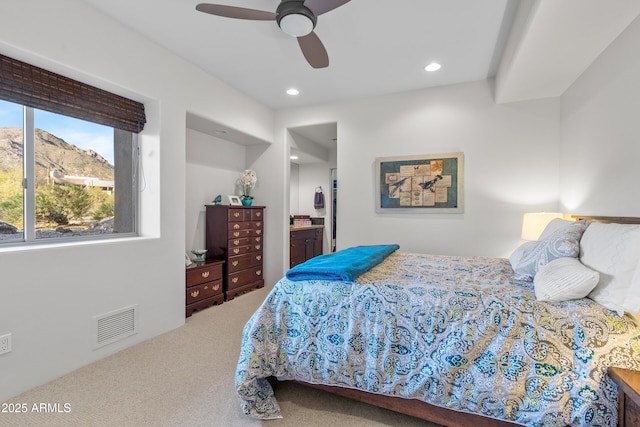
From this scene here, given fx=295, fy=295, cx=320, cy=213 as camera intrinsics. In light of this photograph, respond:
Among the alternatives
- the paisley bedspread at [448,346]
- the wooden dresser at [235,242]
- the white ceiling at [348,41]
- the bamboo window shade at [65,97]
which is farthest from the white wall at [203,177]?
the paisley bedspread at [448,346]

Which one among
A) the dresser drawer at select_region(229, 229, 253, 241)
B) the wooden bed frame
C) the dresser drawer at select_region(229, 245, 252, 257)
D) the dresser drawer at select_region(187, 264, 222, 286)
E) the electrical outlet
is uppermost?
the dresser drawer at select_region(229, 229, 253, 241)

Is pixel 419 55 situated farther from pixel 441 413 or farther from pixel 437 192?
pixel 441 413

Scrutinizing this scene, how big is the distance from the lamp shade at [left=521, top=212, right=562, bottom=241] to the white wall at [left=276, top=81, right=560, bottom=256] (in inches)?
14.5

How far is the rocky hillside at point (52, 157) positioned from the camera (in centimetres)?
Answer: 198

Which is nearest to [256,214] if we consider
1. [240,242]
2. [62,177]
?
[240,242]

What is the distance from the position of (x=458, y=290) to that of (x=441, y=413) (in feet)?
2.04

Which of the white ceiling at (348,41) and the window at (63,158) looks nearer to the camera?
the window at (63,158)

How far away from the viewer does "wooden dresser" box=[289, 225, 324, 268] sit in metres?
4.79

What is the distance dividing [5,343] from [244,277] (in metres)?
2.36

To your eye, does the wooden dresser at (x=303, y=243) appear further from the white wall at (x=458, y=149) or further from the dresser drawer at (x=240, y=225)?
the white wall at (x=458, y=149)

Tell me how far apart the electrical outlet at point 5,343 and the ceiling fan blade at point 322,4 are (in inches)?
109

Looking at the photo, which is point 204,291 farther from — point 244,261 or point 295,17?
point 295,17

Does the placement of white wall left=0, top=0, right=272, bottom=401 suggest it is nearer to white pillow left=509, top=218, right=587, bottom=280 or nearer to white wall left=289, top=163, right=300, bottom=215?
white pillow left=509, top=218, right=587, bottom=280

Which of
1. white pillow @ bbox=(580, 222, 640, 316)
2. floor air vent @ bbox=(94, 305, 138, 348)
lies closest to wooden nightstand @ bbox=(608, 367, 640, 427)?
white pillow @ bbox=(580, 222, 640, 316)
